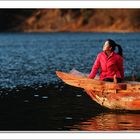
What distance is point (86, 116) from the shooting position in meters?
21.2

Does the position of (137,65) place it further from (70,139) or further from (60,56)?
(70,139)

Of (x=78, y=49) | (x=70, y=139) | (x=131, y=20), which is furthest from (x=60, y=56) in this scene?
(x=70, y=139)

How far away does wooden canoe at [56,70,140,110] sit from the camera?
21.3 metres

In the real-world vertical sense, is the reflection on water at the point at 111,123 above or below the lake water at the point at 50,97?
below

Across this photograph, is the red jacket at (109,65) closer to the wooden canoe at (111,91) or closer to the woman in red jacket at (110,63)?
the woman in red jacket at (110,63)

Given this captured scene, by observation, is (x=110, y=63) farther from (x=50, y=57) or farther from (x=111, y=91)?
(x=50, y=57)

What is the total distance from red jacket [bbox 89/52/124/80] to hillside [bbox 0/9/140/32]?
3340 cm

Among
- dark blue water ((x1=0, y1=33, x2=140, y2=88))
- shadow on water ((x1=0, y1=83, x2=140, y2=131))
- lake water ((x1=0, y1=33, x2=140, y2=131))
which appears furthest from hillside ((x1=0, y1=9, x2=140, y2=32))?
shadow on water ((x1=0, y1=83, x2=140, y2=131))

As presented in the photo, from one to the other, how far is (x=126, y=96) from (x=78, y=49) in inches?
1090

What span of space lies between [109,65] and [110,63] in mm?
70

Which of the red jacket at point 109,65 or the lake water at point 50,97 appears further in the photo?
the red jacket at point 109,65

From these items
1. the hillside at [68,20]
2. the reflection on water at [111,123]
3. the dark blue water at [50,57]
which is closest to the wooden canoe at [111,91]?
the reflection on water at [111,123]

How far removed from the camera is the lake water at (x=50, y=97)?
20359 mm

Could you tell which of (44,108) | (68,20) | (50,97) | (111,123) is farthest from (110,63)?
(68,20)
